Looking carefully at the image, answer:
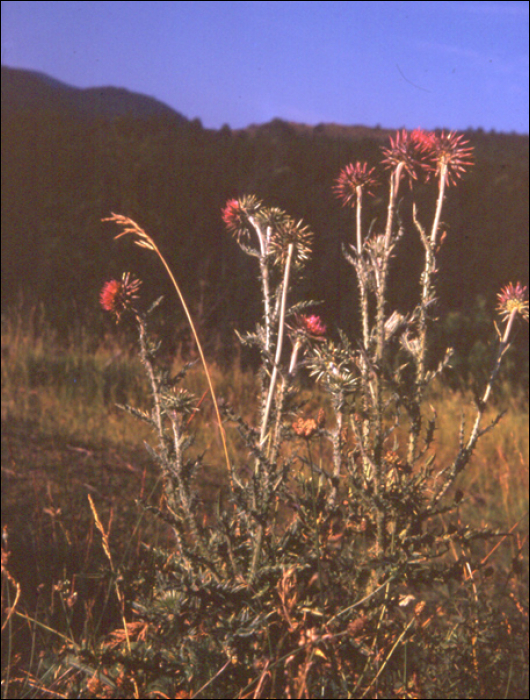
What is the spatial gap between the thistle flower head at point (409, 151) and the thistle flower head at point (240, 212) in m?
0.29

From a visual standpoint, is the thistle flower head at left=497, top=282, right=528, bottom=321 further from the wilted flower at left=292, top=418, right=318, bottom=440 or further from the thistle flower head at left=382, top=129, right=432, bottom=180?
the wilted flower at left=292, top=418, right=318, bottom=440

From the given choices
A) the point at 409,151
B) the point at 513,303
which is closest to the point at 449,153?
the point at 409,151

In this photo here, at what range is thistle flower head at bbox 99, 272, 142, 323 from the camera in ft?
4.12

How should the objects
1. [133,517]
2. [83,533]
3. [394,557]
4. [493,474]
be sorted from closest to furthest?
1. [394,557]
2. [83,533]
3. [133,517]
4. [493,474]

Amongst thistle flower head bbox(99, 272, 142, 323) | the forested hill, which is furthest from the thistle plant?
the forested hill

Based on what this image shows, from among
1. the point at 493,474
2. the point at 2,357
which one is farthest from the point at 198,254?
the point at 493,474

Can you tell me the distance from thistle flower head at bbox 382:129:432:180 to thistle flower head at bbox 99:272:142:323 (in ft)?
1.84

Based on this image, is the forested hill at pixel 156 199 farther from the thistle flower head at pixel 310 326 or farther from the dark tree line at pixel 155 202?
the thistle flower head at pixel 310 326

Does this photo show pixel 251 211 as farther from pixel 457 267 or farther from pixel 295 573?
pixel 457 267

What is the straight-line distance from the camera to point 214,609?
4.10ft

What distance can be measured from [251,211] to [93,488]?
1716 mm

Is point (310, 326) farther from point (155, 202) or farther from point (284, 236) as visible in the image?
point (155, 202)

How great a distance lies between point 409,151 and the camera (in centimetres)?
122

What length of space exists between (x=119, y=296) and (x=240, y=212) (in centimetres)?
32
